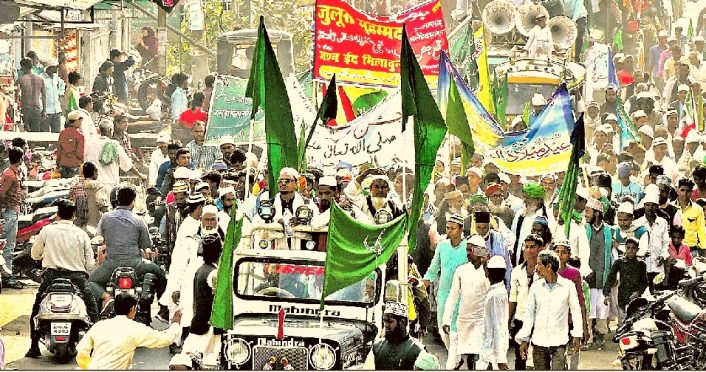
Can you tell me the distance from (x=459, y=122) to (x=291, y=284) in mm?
4380

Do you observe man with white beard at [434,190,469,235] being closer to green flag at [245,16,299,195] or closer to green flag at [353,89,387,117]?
green flag at [245,16,299,195]

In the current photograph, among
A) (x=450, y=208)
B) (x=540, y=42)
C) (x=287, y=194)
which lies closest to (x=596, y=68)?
(x=540, y=42)

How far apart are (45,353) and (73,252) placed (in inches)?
42.8

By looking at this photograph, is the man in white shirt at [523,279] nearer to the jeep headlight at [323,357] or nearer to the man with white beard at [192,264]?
the jeep headlight at [323,357]

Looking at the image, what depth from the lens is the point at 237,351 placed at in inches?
564

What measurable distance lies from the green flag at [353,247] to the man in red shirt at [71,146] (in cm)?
940

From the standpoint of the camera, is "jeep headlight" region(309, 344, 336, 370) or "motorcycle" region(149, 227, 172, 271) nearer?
"jeep headlight" region(309, 344, 336, 370)

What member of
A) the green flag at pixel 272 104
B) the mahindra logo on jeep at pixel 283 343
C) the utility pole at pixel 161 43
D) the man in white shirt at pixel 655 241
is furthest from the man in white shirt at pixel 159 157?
the utility pole at pixel 161 43

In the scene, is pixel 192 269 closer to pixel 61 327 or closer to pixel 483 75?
pixel 61 327

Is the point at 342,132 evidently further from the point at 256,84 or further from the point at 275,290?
the point at 275,290

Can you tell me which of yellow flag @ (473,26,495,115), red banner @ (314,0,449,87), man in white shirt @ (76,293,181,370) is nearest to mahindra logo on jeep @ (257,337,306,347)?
man in white shirt @ (76,293,181,370)

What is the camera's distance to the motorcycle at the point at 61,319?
1711 cm

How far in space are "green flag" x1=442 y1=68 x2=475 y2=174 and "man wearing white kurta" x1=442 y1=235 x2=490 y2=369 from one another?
2.64 metres

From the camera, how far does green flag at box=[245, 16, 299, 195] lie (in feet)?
56.5
